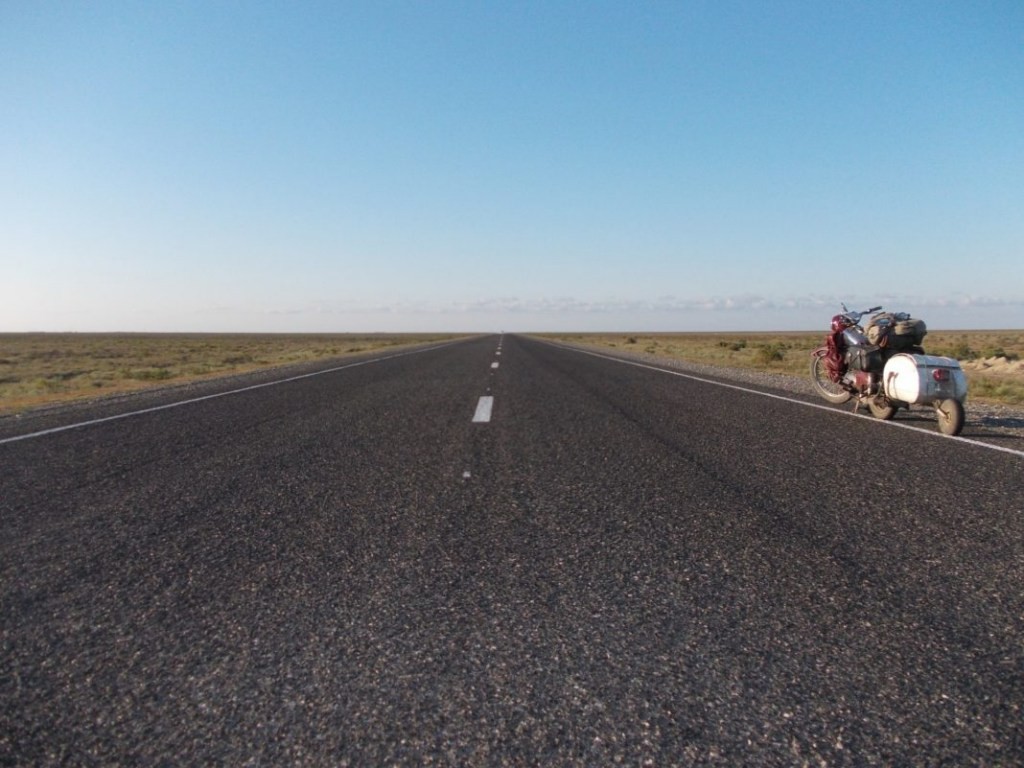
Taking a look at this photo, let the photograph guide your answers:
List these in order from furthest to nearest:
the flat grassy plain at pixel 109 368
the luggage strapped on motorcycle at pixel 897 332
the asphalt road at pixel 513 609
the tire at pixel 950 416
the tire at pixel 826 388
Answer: the flat grassy plain at pixel 109 368, the tire at pixel 826 388, the luggage strapped on motorcycle at pixel 897 332, the tire at pixel 950 416, the asphalt road at pixel 513 609

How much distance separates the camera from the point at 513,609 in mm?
2789

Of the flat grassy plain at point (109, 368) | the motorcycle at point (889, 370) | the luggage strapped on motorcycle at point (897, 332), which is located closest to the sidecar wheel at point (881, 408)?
the motorcycle at point (889, 370)

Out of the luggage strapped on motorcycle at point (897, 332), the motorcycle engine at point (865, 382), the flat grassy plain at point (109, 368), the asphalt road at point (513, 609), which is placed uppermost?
the luggage strapped on motorcycle at point (897, 332)

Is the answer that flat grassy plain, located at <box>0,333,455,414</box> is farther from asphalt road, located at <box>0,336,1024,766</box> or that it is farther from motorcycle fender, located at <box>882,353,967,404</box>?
motorcycle fender, located at <box>882,353,967,404</box>

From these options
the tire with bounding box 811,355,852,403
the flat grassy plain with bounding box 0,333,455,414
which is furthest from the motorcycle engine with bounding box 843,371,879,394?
the flat grassy plain with bounding box 0,333,455,414

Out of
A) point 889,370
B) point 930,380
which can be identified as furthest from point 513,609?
point 889,370

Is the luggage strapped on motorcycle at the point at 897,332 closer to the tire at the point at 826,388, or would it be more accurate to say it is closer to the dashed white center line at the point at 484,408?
the tire at the point at 826,388

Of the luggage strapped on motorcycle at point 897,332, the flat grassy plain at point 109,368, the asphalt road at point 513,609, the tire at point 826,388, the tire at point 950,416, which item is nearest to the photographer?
the asphalt road at point 513,609

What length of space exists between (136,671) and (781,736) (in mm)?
2067

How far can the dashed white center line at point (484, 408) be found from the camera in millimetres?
8383

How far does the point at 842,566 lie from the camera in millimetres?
3266

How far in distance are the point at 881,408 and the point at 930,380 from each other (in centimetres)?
143

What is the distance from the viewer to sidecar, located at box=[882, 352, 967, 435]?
6969 millimetres

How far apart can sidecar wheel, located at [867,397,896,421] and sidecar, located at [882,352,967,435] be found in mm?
914
